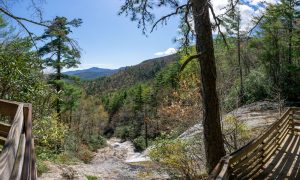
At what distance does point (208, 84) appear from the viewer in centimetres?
646

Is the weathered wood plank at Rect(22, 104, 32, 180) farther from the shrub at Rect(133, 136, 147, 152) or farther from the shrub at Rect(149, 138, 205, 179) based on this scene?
the shrub at Rect(133, 136, 147, 152)

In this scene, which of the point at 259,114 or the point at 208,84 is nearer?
the point at 208,84

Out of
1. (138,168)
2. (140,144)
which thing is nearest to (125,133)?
(140,144)

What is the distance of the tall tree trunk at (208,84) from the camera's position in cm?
641

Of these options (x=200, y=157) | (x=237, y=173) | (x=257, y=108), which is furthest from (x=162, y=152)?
(x=257, y=108)

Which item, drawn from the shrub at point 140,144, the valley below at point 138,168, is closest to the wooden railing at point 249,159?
the valley below at point 138,168

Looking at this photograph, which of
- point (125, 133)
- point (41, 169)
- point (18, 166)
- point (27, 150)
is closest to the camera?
→ point (18, 166)

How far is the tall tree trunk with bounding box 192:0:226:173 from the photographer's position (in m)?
6.41

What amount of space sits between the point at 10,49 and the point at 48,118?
274cm

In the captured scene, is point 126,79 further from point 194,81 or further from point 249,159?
point 249,159

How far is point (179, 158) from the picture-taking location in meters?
10.4

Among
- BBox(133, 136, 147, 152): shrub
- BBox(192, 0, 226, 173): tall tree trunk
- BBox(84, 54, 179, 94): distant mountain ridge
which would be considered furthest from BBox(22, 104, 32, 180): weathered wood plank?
BBox(84, 54, 179, 94): distant mountain ridge

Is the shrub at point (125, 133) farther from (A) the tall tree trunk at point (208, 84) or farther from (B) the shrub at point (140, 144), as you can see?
(A) the tall tree trunk at point (208, 84)

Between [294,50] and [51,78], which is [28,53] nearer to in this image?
[51,78]
